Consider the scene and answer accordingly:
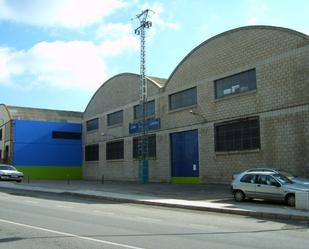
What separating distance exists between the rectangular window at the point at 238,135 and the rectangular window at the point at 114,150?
15.7 m

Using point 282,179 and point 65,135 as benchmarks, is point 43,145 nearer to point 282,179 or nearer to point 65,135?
point 65,135

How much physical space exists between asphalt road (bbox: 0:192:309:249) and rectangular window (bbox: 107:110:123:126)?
3200 cm

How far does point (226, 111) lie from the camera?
112 ft

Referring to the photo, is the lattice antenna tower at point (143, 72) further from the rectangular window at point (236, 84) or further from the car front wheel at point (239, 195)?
the car front wheel at point (239, 195)

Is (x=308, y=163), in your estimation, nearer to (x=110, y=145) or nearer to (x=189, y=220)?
(x=189, y=220)

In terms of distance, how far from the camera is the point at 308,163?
1090 inches

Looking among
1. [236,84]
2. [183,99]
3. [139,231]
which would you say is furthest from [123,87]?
[139,231]

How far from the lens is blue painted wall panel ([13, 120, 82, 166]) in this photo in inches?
2192

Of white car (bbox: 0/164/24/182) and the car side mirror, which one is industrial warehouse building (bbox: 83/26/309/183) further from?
white car (bbox: 0/164/24/182)

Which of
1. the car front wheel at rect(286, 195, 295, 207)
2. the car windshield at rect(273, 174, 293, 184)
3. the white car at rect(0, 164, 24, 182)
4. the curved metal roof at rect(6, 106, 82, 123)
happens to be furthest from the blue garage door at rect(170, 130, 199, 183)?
the curved metal roof at rect(6, 106, 82, 123)

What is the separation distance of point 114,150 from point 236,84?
20029mm

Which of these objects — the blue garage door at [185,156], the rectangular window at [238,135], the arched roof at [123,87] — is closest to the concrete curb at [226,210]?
the rectangular window at [238,135]

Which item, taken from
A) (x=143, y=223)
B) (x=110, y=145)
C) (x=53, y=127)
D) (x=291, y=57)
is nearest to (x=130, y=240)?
(x=143, y=223)

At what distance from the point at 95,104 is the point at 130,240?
44.8 metres
